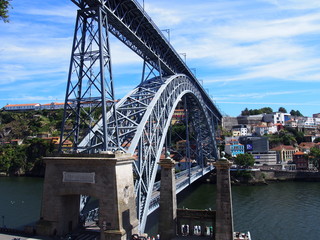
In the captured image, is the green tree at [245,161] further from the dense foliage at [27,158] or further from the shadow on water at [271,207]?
the dense foliage at [27,158]

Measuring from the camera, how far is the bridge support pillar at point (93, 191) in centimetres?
1338

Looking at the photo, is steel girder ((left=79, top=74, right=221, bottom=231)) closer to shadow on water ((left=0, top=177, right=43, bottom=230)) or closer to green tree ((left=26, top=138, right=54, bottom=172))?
shadow on water ((left=0, top=177, right=43, bottom=230))

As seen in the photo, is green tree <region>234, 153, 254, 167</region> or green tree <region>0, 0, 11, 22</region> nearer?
green tree <region>0, 0, 11, 22</region>

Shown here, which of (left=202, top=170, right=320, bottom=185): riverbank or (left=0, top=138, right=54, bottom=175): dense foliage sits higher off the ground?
(left=0, top=138, right=54, bottom=175): dense foliage

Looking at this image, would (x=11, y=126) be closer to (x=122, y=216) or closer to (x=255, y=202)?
(x=255, y=202)

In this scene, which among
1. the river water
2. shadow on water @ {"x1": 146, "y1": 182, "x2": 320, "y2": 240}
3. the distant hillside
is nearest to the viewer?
shadow on water @ {"x1": 146, "y1": 182, "x2": 320, "y2": 240}

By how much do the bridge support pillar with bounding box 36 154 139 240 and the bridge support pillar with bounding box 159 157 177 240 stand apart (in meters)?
1.48

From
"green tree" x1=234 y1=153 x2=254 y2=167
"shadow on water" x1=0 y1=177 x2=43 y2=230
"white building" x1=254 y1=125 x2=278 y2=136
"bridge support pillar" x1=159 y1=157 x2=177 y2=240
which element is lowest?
"shadow on water" x1=0 y1=177 x2=43 y2=230

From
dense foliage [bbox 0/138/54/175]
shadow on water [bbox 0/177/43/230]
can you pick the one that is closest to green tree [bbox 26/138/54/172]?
dense foliage [bbox 0/138/54/175]

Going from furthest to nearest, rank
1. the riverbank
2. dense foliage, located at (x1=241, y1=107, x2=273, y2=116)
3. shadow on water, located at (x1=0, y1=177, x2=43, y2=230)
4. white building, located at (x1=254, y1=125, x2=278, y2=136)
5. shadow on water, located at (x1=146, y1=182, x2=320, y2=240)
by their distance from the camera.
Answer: dense foliage, located at (x1=241, y1=107, x2=273, y2=116), white building, located at (x1=254, y1=125, x2=278, y2=136), the riverbank, shadow on water, located at (x1=0, y1=177, x2=43, y2=230), shadow on water, located at (x1=146, y1=182, x2=320, y2=240)

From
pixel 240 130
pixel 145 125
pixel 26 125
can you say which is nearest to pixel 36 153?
pixel 26 125

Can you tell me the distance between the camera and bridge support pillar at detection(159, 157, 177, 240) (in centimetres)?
1445

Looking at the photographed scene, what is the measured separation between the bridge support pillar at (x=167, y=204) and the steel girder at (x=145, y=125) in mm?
2767

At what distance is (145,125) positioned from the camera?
2380 cm
